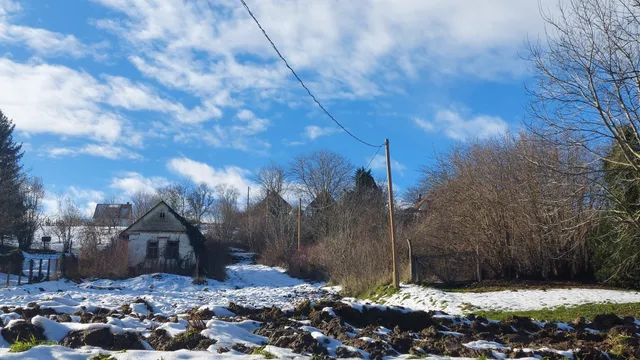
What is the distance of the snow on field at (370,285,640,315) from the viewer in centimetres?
1705

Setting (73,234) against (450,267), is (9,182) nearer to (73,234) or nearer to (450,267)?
(73,234)

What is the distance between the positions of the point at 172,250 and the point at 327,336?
116 ft

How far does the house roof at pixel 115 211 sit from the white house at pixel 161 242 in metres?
35.8

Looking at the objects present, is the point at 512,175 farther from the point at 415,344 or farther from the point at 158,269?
the point at 158,269

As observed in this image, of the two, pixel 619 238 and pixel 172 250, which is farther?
pixel 172 250

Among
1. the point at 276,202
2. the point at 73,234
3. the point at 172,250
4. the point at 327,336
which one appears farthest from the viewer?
the point at 276,202

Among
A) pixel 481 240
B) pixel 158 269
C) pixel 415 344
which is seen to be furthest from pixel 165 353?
pixel 158 269

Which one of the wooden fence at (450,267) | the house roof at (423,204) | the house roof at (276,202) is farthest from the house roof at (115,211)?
the wooden fence at (450,267)

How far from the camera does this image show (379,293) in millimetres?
23188

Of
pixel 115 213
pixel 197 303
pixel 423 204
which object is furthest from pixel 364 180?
pixel 115 213

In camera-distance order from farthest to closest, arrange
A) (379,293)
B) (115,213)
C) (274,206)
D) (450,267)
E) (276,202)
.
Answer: (115,213)
(276,202)
(274,206)
(450,267)
(379,293)

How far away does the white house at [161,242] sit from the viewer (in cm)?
4094

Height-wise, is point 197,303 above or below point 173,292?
above

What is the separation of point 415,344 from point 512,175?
1880cm
